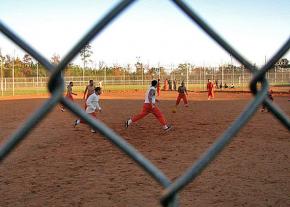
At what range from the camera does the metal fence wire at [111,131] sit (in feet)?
2.64

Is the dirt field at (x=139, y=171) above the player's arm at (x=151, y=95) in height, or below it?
below

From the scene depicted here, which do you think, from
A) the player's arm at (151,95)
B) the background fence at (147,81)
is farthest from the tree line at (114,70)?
the player's arm at (151,95)

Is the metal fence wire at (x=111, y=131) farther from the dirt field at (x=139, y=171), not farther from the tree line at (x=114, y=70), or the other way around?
the tree line at (x=114, y=70)

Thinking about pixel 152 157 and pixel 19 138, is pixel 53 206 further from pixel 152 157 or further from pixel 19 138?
pixel 19 138

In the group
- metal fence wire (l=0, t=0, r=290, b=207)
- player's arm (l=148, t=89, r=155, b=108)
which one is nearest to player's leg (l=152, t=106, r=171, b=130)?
player's arm (l=148, t=89, r=155, b=108)

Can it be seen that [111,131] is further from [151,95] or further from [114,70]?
[114,70]

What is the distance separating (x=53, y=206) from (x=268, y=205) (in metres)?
2.43

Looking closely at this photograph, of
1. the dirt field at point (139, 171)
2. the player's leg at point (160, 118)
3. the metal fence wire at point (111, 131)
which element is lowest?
the dirt field at point (139, 171)

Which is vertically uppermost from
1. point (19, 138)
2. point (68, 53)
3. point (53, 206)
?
point (68, 53)

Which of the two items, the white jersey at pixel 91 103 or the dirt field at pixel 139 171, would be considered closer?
the dirt field at pixel 139 171

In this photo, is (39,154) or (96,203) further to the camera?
(39,154)

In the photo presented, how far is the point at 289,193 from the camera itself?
15.4ft

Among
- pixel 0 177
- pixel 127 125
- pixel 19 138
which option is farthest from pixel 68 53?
pixel 127 125

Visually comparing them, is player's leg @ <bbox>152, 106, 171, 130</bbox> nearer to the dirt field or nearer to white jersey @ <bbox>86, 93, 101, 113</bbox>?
the dirt field
